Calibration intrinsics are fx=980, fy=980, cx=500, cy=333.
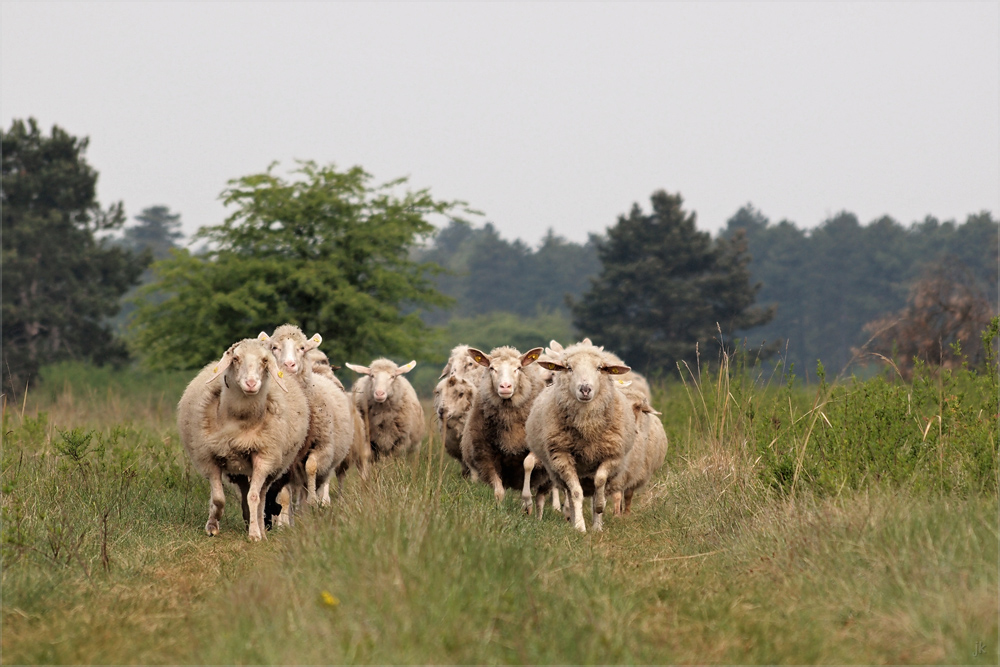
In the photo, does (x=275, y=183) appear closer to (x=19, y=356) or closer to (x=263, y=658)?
(x=19, y=356)

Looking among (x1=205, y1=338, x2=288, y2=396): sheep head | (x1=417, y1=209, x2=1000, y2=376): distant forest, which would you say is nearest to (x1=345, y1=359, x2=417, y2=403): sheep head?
(x1=205, y1=338, x2=288, y2=396): sheep head

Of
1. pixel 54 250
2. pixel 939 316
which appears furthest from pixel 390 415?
pixel 54 250

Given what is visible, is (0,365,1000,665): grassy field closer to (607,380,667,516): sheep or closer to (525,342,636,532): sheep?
(525,342,636,532): sheep

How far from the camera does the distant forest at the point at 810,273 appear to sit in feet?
203

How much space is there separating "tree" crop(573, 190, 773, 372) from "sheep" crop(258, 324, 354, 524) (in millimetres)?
30618

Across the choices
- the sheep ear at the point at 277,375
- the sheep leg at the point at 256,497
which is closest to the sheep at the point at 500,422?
the sheep ear at the point at 277,375

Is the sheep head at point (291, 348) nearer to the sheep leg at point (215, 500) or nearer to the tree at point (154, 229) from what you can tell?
the sheep leg at point (215, 500)

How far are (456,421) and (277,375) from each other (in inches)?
154

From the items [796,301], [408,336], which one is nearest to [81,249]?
[408,336]

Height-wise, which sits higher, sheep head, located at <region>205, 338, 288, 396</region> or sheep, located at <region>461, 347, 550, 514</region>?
sheep head, located at <region>205, 338, 288, 396</region>

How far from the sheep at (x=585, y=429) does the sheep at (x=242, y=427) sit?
242 cm

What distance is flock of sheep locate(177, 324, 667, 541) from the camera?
878 cm

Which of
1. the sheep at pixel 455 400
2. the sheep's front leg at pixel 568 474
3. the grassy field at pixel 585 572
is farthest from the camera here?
the sheep at pixel 455 400

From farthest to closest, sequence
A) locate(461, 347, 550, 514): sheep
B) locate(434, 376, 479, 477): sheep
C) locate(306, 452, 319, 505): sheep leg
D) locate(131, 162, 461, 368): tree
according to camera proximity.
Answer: locate(131, 162, 461, 368): tree
locate(434, 376, 479, 477): sheep
locate(461, 347, 550, 514): sheep
locate(306, 452, 319, 505): sheep leg
